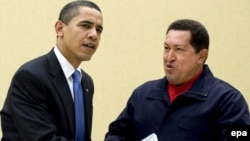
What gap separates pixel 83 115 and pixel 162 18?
136cm

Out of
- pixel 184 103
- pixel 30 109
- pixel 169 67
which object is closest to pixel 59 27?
pixel 30 109

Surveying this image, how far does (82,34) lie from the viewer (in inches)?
70.6

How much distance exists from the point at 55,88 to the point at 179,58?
0.58 m

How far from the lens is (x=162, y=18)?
9.72 feet

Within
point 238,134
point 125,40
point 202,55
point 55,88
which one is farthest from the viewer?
point 125,40

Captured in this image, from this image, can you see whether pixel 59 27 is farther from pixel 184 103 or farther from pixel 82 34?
pixel 184 103

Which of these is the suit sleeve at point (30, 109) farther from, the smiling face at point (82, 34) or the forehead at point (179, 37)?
the forehead at point (179, 37)

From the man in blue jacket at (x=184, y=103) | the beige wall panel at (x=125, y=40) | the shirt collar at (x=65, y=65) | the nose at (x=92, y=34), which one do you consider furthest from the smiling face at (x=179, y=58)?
the beige wall panel at (x=125, y=40)

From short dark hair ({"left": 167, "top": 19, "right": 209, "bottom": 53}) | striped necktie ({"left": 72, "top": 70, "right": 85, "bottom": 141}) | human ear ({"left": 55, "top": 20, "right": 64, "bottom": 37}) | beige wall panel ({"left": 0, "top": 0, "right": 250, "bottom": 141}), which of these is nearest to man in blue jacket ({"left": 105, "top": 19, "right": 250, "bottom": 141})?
short dark hair ({"left": 167, "top": 19, "right": 209, "bottom": 53})

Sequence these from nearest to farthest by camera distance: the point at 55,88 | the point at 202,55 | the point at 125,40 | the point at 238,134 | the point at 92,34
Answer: the point at 238,134 < the point at 55,88 < the point at 92,34 < the point at 202,55 < the point at 125,40

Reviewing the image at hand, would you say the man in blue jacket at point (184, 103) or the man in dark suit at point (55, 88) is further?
the man in blue jacket at point (184, 103)

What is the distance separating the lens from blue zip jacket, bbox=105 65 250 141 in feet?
5.66

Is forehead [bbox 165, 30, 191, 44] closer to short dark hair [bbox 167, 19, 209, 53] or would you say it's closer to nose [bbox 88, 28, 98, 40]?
short dark hair [bbox 167, 19, 209, 53]

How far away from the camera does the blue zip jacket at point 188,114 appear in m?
1.72
